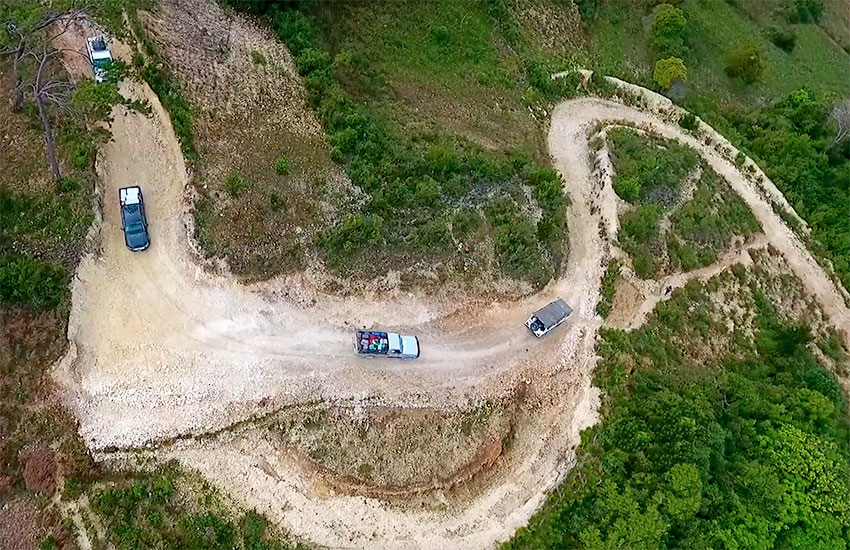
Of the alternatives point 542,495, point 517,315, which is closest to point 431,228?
point 517,315

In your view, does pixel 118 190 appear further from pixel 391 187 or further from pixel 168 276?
pixel 391 187

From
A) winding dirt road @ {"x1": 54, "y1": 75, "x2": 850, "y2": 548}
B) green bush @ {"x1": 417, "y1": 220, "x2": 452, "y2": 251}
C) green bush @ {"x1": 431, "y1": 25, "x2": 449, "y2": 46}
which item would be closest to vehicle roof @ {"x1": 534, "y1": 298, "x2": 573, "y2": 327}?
winding dirt road @ {"x1": 54, "y1": 75, "x2": 850, "y2": 548}

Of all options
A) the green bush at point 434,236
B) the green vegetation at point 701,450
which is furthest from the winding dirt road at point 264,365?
the green bush at point 434,236

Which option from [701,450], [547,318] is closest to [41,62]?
[547,318]

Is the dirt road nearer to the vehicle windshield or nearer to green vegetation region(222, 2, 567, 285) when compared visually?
the vehicle windshield

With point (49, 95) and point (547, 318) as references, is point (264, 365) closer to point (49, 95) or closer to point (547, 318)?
point (547, 318)

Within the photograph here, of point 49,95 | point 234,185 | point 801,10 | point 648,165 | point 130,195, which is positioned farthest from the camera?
point 801,10

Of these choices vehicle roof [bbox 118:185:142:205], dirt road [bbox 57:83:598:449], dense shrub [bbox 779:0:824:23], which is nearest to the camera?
dirt road [bbox 57:83:598:449]
